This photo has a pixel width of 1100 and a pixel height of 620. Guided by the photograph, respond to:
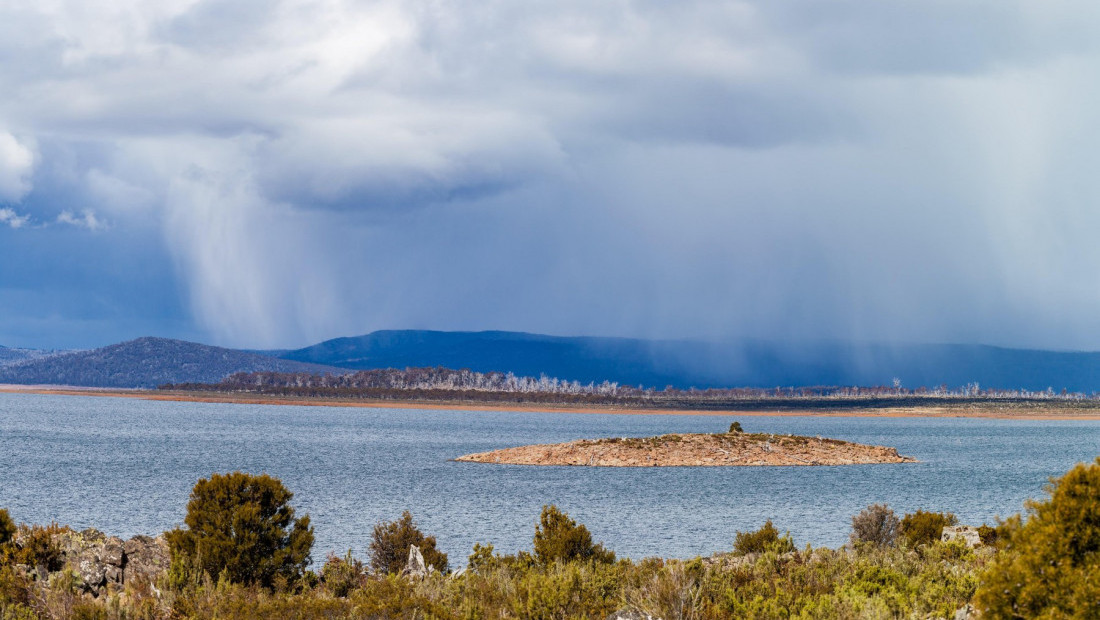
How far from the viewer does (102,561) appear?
1791cm

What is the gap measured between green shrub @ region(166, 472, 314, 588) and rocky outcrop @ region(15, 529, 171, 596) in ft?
2.55

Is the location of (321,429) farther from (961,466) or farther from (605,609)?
(605,609)

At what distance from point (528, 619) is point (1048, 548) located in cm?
665

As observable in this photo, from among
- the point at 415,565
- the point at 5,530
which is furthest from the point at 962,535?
the point at 5,530

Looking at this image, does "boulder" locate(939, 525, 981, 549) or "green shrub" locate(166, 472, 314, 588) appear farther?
"boulder" locate(939, 525, 981, 549)

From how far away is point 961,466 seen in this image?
271 ft

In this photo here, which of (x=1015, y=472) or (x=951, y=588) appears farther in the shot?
(x=1015, y=472)

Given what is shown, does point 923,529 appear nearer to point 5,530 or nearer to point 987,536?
point 987,536

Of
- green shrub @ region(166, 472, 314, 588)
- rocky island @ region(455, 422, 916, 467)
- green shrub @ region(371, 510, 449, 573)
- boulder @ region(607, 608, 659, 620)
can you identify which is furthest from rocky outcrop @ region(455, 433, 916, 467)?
boulder @ region(607, 608, 659, 620)

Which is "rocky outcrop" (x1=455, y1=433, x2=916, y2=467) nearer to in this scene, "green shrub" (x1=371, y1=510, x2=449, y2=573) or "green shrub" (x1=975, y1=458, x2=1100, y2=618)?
"green shrub" (x1=371, y1=510, x2=449, y2=573)

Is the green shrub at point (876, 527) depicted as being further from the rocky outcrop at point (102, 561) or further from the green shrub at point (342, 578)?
the rocky outcrop at point (102, 561)

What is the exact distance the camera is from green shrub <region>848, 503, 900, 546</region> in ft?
91.7

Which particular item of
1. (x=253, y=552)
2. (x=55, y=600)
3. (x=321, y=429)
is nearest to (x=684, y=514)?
(x=253, y=552)

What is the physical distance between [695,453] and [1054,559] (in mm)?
78029
